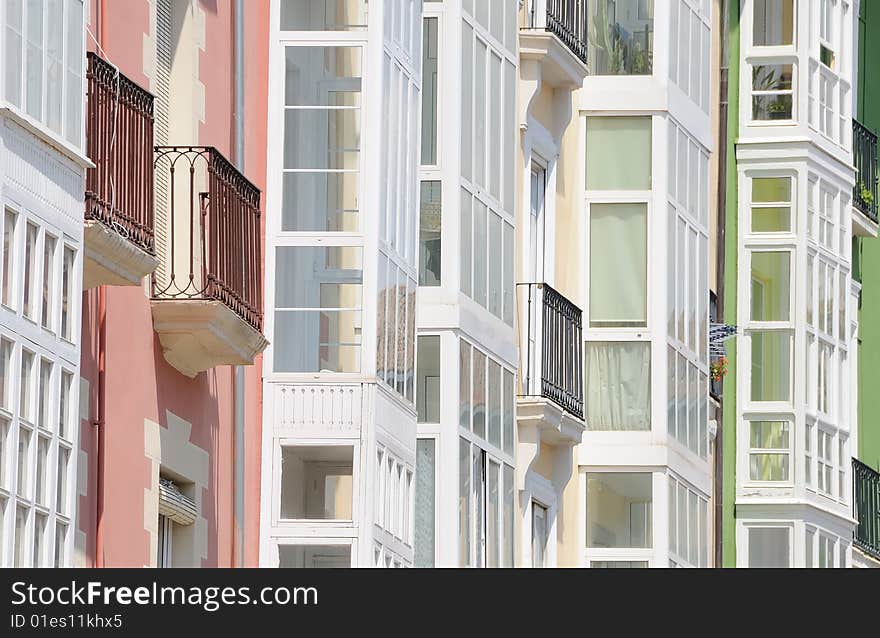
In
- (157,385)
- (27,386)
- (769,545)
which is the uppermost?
(769,545)

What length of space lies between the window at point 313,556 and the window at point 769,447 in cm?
1378

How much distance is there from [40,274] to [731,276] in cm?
1977

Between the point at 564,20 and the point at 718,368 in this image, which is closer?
the point at 564,20

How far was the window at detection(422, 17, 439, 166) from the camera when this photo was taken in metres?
23.9

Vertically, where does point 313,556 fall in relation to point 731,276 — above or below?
below

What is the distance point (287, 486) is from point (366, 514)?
70 centimetres

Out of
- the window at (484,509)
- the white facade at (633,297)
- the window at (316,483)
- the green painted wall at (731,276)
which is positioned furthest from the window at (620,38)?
the window at (316,483)

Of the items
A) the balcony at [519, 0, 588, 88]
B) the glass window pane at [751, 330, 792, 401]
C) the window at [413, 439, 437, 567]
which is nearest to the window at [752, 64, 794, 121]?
the glass window pane at [751, 330, 792, 401]

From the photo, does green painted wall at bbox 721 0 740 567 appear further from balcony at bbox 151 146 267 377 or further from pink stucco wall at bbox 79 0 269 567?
balcony at bbox 151 146 267 377

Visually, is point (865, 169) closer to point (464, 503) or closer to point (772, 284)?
point (772, 284)

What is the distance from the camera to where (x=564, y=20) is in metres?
27.3

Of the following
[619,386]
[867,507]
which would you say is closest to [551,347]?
[619,386]
